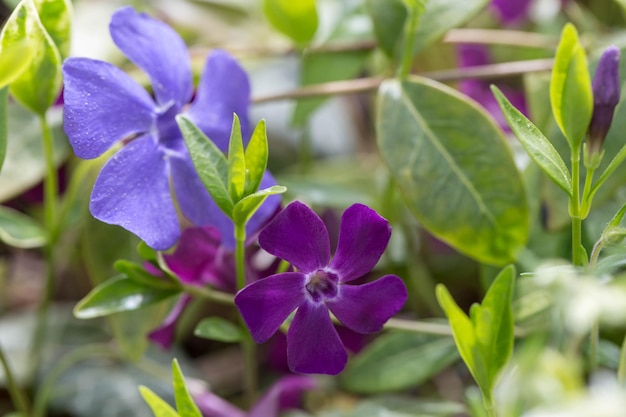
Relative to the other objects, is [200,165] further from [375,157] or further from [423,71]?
[375,157]

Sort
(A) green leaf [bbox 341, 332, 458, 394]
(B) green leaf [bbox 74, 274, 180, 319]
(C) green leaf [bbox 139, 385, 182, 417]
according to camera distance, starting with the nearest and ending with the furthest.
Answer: (C) green leaf [bbox 139, 385, 182, 417] < (B) green leaf [bbox 74, 274, 180, 319] < (A) green leaf [bbox 341, 332, 458, 394]

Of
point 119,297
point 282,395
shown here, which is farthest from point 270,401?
point 119,297

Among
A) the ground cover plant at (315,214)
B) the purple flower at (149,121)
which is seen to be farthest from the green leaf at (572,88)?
the purple flower at (149,121)

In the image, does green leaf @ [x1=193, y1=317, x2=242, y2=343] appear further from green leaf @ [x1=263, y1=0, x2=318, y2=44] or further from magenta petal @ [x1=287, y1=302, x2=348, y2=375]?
green leaf @ [x1=263, y1=0, x2=318, y2=44]

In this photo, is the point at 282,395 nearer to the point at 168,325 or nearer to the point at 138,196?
the point at 168,325

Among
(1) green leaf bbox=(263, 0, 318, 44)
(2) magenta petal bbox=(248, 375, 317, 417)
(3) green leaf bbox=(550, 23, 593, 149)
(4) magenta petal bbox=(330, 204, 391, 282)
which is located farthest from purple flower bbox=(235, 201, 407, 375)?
(1) green leaf bbox=(263, 0, 318, 44)

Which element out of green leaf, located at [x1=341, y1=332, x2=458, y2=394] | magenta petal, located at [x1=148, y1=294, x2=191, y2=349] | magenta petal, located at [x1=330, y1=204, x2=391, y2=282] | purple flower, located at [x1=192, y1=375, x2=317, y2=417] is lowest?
purple flower, located at [x1=192, y1=375, x2=317, y2=417]

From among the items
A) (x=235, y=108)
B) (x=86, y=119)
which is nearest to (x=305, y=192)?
(x=235, y=108)

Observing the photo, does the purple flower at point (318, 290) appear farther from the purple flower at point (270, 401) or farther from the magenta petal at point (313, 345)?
the purple flower at point (270, 401)
